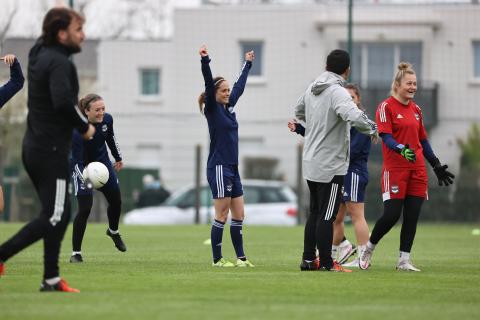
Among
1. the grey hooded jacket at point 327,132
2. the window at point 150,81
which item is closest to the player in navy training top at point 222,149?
the grey hooded jacket at point 327,132

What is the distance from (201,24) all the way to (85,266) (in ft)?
103

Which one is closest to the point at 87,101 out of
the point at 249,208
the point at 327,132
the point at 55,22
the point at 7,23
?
the point at 327,132

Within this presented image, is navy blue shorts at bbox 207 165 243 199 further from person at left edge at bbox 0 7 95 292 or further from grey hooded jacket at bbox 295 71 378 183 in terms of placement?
person at left edge at bbox 0 7 95 292

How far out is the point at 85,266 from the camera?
479 inches

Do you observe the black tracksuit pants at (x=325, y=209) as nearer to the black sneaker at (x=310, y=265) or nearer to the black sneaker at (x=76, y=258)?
the black sneaker at (x=310, y=265)

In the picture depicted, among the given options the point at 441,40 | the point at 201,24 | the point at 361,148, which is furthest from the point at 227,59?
the point at 361,148

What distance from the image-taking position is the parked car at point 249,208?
93.2 feet

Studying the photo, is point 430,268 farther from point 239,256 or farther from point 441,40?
point 441,40

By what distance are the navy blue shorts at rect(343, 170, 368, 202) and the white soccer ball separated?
251 centimetres

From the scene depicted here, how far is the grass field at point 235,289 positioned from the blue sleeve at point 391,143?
3.86 ft

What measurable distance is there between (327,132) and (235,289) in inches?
94.8

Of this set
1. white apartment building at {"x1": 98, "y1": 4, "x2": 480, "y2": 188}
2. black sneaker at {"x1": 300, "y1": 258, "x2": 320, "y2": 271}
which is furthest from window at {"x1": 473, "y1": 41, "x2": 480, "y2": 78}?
black sneaker at {"x1": 300, "y1": 258, "x2": 320, "y2": 271}

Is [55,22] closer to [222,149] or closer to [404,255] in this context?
[222,149]

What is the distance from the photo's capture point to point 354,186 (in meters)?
12.6
